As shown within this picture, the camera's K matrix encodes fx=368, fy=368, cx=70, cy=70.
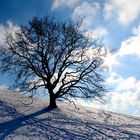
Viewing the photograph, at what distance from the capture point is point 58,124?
115 feet

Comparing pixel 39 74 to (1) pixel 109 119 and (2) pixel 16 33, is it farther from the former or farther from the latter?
(1) pixel 109 119

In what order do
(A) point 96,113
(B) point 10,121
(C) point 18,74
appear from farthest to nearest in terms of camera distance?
(A) point 96,113 < (C) point 18,74 < (B) point 10,121

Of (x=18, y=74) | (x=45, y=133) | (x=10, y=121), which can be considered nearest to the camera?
(x=45, y=133)

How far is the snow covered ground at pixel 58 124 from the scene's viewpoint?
31.1 m

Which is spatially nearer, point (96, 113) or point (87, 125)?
point (87, 125)

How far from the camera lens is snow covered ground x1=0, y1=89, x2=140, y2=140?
3106 cm

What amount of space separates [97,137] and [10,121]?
333 inches

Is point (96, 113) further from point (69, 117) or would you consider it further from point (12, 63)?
point (12, 63)

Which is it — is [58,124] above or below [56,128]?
above

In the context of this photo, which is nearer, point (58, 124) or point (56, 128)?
point (56, 128)

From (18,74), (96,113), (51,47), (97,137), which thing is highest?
(51,47)

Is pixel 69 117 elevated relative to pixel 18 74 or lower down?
lower down

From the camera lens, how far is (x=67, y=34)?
4269 centimetres

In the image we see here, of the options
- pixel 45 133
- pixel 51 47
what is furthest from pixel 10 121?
pixel 51 47
